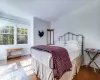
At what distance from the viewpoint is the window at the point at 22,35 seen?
5.08m

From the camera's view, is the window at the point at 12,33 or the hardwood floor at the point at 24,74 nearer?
the hardwood floor at the point at 24,74

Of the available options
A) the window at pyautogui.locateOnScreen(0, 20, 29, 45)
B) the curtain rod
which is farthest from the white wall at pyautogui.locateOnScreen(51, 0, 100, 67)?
the window at pyautogui.locateOnScreen(0, 20, 29, 45)

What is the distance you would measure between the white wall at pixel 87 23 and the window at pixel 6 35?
346cm

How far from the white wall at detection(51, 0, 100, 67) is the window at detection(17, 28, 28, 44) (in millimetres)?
2922

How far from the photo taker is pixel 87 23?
11.5 ft

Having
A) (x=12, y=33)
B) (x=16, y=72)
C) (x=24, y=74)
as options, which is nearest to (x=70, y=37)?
(x=24, y=74)

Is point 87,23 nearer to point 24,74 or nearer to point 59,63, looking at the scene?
point 59,63

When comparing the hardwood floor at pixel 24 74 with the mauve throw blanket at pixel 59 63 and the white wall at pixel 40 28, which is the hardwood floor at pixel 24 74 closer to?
the mauve throw blanket at pixel 59 63

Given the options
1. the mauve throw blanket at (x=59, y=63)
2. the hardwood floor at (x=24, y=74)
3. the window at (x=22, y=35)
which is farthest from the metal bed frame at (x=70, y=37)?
the window at (x=22, y=35)

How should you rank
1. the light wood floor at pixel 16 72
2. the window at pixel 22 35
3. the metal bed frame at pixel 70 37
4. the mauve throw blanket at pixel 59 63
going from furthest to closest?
the window at pixel 22 35 < the metal bed frame at pixel 70 37 < the light wood floor at pixel 16 72 < the mauve throw blanket at pixel 59 63

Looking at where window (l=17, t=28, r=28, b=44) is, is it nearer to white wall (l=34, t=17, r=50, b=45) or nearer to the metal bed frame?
white wall (l=34, t=17, r=50, b=45)

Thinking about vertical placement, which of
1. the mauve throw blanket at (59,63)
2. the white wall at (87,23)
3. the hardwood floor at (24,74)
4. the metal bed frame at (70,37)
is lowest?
the hardwood floor at (24,74)

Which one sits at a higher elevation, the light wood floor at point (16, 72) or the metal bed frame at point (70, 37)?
the metal bed frame at point (70, 37)

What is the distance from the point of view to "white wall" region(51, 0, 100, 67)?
3217mm
